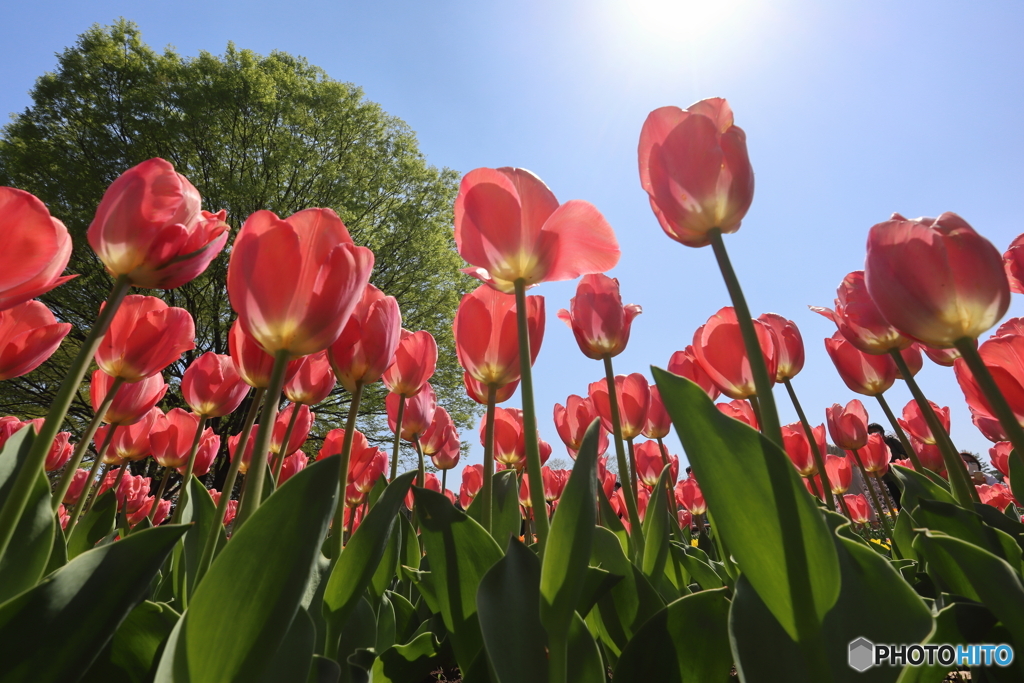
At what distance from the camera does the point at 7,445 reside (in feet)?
2.79

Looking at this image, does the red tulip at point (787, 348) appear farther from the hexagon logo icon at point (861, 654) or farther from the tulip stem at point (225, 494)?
the tulip stem at point (225, 494)

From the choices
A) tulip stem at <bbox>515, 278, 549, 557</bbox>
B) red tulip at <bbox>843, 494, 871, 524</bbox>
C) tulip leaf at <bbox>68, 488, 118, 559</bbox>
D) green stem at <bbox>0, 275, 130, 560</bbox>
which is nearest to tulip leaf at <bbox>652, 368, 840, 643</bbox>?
tulip stem at <bbox>515, 278, 549, 557</bbox>

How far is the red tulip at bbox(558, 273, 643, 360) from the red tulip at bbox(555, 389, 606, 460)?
23.3 inches

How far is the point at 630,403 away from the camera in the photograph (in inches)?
60.4

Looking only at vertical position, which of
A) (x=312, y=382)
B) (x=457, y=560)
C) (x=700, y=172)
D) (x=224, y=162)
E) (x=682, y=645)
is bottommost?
(x=682, y=645)

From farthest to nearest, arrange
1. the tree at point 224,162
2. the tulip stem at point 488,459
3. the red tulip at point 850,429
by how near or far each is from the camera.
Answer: the tree at point 224,162
the red tulip at point 850,429
the tulip stem at point 488,459

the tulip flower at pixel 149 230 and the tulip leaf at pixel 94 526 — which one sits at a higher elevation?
the tulip flower at pixel 149 230

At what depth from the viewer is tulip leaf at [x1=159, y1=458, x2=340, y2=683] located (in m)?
0.46

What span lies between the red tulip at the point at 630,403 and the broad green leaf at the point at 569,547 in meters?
0.91

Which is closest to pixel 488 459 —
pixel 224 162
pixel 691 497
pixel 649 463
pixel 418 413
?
pixel 418 413

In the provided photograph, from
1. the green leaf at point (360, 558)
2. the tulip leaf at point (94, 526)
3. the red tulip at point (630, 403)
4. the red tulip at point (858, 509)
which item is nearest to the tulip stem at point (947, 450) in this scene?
the red tulip at point (630, 403)

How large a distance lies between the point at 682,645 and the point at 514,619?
0.72 ft

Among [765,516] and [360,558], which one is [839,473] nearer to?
[765,516]

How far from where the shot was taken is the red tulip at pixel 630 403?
153 centimetres
